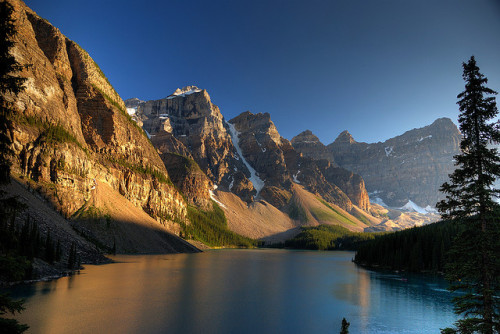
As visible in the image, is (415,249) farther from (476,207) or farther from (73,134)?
(73,134)

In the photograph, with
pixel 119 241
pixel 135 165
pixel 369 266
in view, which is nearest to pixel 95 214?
pixel 119 241

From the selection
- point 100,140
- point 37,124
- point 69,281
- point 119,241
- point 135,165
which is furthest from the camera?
point 135,165

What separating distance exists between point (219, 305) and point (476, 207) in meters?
30.4

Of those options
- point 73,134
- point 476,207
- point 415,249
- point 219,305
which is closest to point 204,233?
point 73,134

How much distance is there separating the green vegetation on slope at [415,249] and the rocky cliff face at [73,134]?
313ft

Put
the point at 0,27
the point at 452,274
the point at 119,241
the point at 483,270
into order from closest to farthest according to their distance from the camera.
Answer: the point at 0,27 → the point at 483,270 → the point at 452,274 → the point at 119,241

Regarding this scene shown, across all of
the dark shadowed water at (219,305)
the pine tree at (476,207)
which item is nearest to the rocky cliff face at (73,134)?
the dark shadowed water at (219,305)

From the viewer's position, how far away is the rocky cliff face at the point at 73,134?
8869 centimetres

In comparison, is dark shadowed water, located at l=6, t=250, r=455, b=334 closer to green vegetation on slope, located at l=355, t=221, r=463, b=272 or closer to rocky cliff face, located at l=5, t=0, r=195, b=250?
green vegetation on slope, located at l=355, t=221, r=463, b=272

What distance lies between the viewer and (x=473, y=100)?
56.5ft

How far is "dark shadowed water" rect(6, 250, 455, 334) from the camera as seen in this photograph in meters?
29.2

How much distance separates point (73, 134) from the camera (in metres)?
111

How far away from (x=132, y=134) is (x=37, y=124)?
6010cm

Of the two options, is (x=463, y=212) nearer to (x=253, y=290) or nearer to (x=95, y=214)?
(x=253, y=290)
